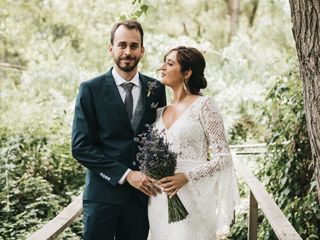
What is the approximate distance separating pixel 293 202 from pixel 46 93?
8.30 m

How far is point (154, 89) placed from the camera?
3162mm

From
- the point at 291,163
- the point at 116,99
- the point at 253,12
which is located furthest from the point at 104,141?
the point at 253,12

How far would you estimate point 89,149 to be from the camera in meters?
2.87

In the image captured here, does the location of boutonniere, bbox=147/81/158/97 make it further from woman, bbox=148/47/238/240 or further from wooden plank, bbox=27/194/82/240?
wooden plank, bbox=27/194/82/240

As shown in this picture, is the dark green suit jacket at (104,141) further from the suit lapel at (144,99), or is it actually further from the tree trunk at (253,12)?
the tree trunk at (253,12)

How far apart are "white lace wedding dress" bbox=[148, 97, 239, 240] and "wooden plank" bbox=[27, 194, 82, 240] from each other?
19.2 inches

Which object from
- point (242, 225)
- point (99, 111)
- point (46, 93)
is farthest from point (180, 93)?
point (46, 93)

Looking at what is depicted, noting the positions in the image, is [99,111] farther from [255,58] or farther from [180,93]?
[255,58]

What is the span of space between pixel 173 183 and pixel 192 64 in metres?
0.76

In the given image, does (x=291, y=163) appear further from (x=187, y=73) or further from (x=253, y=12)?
(x=253, y=12)

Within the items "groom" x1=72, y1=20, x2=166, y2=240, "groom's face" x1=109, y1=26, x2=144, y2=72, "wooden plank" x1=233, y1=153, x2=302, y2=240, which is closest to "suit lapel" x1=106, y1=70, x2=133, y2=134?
"groom" x1=72, y1=20, x2=166, y2=240

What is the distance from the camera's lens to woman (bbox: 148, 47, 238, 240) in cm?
290

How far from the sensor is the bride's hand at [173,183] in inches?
109

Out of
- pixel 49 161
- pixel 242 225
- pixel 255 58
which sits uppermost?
pixel 255 58
